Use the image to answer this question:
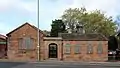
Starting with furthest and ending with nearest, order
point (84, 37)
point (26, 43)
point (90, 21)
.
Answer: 1. point (90, 21)
2. point (84, 37)
3. point (26, 43)

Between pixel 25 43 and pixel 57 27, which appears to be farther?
pixel 57 27

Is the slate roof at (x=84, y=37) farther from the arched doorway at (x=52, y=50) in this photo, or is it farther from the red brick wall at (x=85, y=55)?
the arched doorway at (x=52, y=50)

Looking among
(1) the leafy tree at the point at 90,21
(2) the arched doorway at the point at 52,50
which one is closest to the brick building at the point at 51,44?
(2) the arched doorway at the point at 52,50

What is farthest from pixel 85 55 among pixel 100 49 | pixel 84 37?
pixel 84 37

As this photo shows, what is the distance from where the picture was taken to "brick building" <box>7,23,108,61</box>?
59.3 metres

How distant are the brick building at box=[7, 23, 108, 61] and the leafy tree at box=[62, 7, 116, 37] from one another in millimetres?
26324

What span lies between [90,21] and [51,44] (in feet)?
98.3

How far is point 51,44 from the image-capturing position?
197ft

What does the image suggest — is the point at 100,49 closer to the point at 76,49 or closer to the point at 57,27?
the point at 76,49

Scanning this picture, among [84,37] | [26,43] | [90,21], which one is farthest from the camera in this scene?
[90,21]

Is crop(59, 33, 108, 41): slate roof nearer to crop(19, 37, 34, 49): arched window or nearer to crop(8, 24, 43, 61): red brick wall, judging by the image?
crop(8, 24, 43, 61): red brick wall

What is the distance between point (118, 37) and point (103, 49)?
31019mm

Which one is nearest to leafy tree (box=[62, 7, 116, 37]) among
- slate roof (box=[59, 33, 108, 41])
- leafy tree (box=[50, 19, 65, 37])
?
leafy tree (box=[50, 19, 65, 37])

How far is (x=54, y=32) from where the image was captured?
92188 mm
